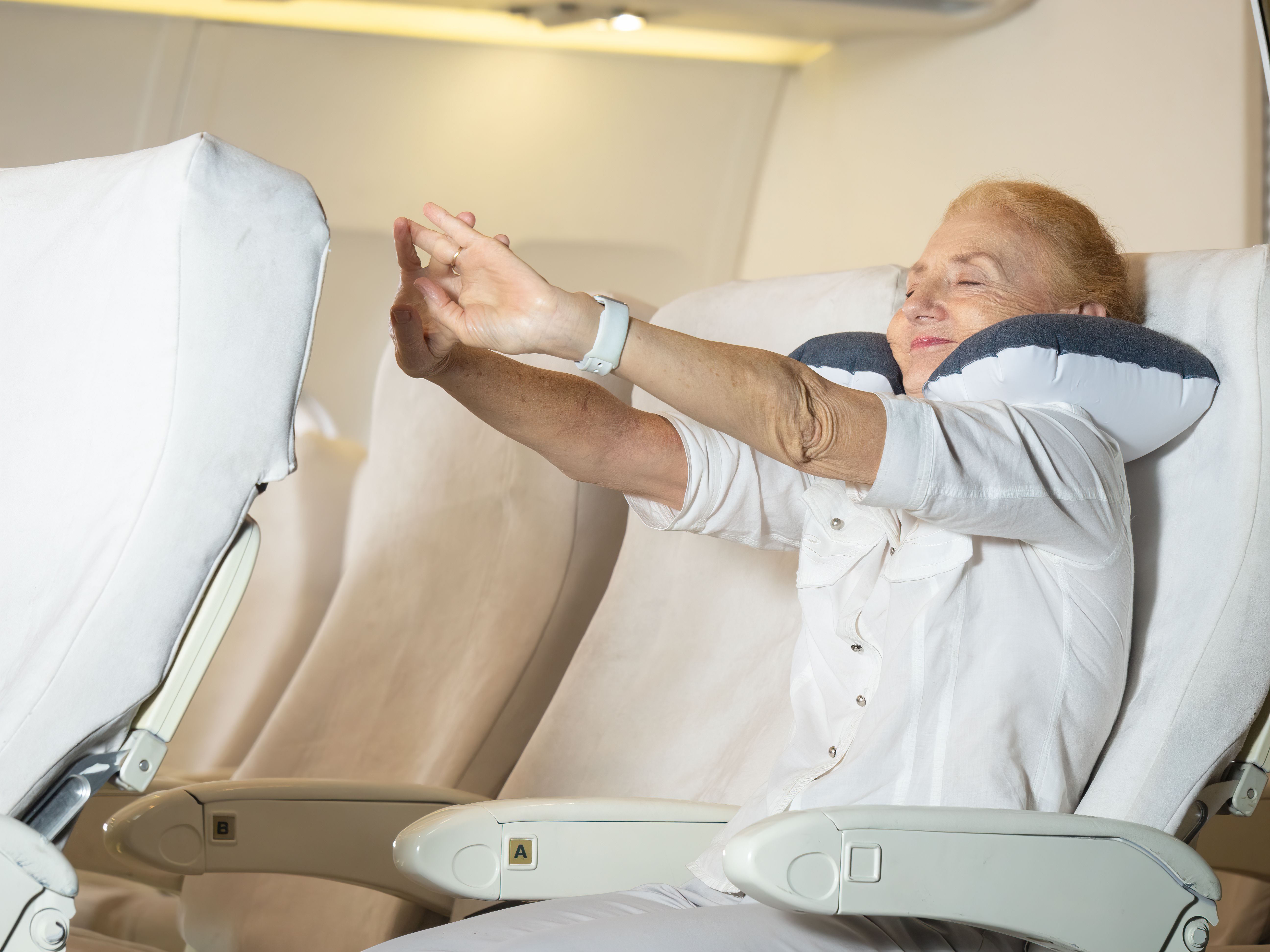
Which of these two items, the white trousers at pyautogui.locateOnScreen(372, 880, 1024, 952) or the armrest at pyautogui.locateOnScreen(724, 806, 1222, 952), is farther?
the white trousers at pyautogui.locateOnScreen(372, 880, 1024, 952)

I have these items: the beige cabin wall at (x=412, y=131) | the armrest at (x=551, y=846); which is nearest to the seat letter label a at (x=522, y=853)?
the armrest at (x=551, y=846)

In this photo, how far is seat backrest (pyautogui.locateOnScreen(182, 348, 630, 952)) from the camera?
1.96 meters

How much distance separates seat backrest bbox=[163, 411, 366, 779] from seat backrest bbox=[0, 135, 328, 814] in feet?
6.00

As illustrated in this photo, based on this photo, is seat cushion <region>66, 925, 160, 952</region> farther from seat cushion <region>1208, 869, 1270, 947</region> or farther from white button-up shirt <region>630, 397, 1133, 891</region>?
seat cushion <region>1208, 869, 1270, 947</region>

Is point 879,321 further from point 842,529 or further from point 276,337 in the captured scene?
point 276,337

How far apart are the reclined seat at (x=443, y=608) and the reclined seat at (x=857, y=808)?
265 mm

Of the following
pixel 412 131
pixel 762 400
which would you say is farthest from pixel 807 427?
pixel 412 131

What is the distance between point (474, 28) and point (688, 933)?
9.72 feet

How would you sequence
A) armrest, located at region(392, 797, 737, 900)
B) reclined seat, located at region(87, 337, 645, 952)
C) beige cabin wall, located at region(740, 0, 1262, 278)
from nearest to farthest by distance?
armrest, located at region(392, 797, 737, 900) → reclined seat, located at region(87, 337, 645, 952) → beige cabin wall, located at region(740, 0, 1262, 278)

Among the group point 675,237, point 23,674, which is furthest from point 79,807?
point 675,237

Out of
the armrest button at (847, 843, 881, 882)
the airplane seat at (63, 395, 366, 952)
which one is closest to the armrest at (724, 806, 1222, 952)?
the armrest button at (847, 843, 881, 882)

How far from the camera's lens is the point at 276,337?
796 millimetres

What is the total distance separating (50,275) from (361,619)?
4.33 feet

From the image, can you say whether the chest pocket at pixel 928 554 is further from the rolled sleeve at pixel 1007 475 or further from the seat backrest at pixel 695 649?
the seat backrest at pixel 695 649
